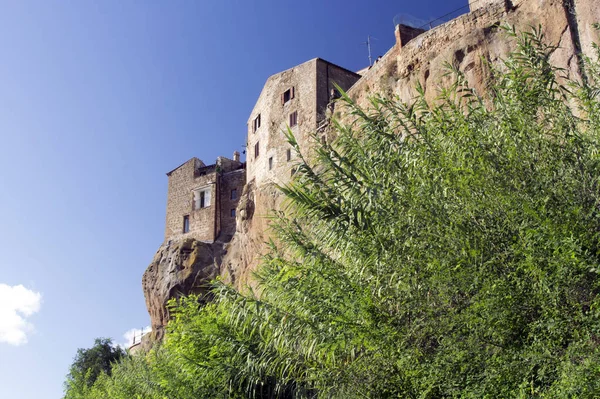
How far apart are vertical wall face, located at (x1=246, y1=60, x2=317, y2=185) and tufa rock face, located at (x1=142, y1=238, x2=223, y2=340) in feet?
20.6

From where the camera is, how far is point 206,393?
58.5 feet

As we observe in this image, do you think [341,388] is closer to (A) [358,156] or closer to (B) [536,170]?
(A) [358,156]

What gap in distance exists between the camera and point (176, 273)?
39281 mm

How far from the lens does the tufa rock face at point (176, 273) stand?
38188mm

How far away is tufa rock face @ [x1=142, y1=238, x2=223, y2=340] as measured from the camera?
38.2 metres

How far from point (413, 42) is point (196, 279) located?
21505 mm

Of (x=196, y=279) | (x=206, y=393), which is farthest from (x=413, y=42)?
(x=196, y=279)

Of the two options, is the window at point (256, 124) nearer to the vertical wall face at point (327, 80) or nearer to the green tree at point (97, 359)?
the vertical wall face at point (327, 80)

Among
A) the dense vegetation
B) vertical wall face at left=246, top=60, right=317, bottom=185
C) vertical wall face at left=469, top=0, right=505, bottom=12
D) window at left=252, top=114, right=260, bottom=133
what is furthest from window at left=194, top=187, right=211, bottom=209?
the dense vegetation

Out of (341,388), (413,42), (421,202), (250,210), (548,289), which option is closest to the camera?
(548,289)

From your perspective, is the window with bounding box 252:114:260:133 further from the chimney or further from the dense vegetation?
the dense vegetation

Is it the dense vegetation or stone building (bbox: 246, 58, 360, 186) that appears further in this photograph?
stone building (bbox: 246, 58, 360, 186)

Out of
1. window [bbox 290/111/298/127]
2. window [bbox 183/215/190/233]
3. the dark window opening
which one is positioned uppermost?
window [bbox 290/111/298/127]

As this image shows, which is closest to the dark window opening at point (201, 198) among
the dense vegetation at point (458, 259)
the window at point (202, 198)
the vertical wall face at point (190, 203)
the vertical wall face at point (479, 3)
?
the window at point (202, 198)
